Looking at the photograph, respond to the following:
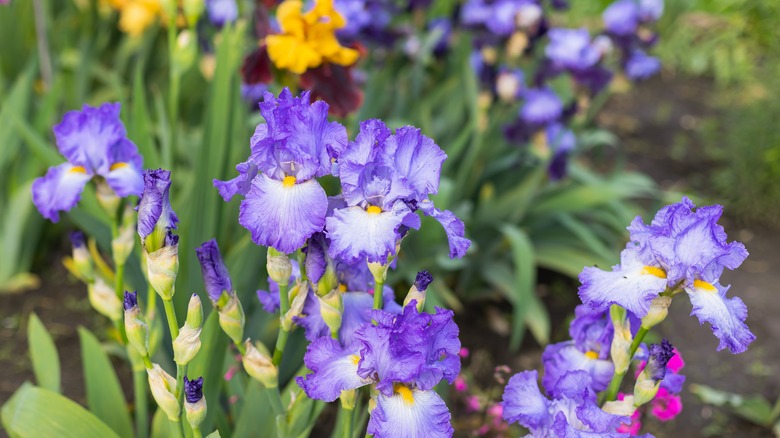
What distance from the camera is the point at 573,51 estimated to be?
2797mm

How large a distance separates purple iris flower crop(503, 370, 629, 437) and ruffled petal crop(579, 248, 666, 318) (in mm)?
169

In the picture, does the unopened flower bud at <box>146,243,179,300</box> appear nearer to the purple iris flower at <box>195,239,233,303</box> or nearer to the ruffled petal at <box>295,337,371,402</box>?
the purple iris flower at <box>195,239,233,303</box>

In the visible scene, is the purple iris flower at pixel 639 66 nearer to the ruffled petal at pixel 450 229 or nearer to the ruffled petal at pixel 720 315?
the ruffled petal at pixel 720 315

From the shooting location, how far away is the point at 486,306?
10.1 feet

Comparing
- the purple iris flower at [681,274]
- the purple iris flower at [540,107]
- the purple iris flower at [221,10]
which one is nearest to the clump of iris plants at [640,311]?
the purple iris flower at [681,274]

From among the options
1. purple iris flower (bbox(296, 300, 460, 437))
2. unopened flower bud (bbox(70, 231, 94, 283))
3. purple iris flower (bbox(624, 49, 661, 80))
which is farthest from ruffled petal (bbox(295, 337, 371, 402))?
purple iris flower (bbox(624, 49, 661, 80))

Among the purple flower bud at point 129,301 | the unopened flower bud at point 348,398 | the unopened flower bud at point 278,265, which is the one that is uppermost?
the unopened flower bud at point 278,265

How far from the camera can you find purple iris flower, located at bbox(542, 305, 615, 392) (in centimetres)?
128

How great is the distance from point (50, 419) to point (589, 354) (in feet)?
3.36

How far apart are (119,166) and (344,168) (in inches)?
30.7

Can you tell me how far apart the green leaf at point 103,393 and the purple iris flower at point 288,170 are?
2.98 feet

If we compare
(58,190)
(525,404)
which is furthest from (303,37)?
(525,404)

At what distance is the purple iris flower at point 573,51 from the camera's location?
110 inches

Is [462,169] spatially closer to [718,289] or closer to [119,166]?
[119,166]
